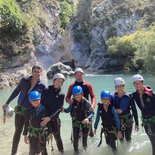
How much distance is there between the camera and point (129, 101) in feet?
26.3

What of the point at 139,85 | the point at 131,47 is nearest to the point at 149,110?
the point at 139,85

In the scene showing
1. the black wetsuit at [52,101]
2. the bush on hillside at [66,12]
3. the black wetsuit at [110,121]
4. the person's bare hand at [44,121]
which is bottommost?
the black wetsuit at [110,121]

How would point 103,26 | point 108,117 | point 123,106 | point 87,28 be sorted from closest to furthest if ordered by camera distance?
point 108,117 < point 123,106 < point 103,26 < point 87,28

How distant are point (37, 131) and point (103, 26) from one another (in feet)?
158

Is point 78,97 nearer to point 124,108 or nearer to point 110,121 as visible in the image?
point 110,121

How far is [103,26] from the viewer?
5378cm

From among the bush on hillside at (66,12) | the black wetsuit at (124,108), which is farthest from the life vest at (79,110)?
the bush on hillside at (66,12)

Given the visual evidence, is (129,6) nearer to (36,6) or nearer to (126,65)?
(126,65)

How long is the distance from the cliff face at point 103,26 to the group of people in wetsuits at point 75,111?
43153mm

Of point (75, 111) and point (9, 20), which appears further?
point (9, 20)

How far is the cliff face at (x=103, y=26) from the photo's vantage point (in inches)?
2047

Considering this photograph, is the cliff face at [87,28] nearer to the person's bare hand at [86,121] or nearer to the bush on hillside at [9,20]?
the bush on hillside at [9,20]

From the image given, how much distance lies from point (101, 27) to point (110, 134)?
156 feet

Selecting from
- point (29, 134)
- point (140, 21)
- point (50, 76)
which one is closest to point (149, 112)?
point (29, 134)
